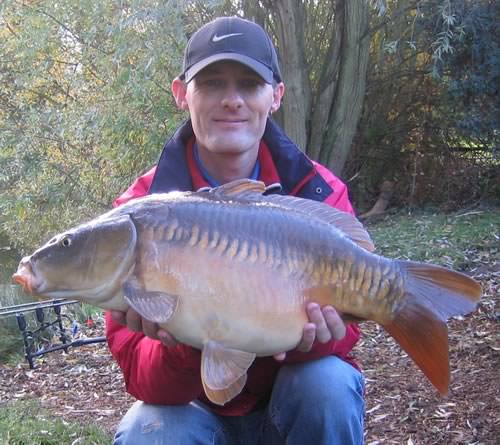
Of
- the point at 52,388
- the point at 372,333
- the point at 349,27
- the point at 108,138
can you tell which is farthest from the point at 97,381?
the point at 349,27

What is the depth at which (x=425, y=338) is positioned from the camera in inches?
50.4

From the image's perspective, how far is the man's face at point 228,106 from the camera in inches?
61.9

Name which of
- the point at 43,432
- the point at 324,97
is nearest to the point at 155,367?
the point at 43,432

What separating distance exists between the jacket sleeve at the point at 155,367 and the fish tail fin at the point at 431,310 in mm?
397

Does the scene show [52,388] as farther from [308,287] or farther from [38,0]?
[38,0]

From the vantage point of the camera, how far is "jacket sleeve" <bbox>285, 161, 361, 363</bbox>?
144cm

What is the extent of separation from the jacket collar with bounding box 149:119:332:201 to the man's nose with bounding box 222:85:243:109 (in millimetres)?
173

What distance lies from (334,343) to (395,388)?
50.7 inches

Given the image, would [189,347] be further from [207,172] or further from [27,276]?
[207,172]

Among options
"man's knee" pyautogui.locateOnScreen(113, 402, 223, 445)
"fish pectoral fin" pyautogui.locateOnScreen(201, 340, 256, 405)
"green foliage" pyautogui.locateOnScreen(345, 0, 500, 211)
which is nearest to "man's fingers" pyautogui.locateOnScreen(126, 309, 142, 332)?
"fish pectoral fin" pyautogui.locateOnScreen(201, 340, 256, 405)

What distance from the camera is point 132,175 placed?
6121mm

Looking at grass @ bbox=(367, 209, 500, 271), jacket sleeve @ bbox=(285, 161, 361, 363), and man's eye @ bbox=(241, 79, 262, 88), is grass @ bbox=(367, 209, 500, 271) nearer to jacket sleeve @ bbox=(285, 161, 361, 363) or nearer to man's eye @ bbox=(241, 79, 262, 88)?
jacket sleeve @ bbox=(285, 161, 361, 363)

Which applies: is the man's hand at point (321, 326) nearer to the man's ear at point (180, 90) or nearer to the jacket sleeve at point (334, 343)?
the jacket sleeve at point (334, 343)

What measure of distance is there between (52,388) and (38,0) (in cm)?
448
